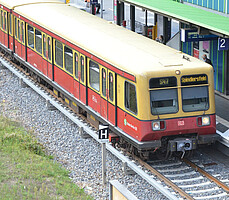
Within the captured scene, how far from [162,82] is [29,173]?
11.8 feet

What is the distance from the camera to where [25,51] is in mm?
22672

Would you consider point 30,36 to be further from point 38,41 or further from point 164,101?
point 164,101

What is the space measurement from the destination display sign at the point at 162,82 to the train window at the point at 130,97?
0.45 meters

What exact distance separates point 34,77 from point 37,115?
4.22 m

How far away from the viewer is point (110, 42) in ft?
53.4

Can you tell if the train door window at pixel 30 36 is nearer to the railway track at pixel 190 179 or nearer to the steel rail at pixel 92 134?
the steel rail at pixel 92 134

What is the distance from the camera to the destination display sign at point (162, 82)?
13.6 m

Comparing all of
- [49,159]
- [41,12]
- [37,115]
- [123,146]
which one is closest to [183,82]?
[123,146]

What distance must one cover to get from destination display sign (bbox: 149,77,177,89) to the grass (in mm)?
2848

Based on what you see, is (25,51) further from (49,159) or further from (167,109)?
(167,109)

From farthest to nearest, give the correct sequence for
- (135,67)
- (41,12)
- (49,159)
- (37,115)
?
1. (41,12)
2. (37,115)
3. (49,159)
4. (135,67)

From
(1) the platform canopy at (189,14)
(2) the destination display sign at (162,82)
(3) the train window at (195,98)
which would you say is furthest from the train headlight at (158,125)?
(1) the platform canopy at (189,14)

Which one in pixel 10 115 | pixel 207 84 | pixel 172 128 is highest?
pixel 207 84

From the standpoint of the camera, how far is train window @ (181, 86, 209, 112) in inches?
548
